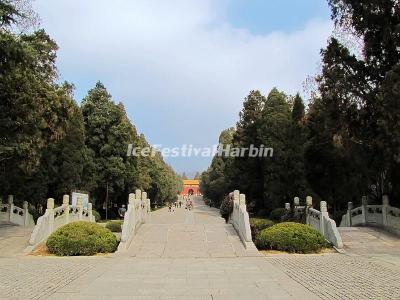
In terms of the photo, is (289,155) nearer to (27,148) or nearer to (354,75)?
(354,75)

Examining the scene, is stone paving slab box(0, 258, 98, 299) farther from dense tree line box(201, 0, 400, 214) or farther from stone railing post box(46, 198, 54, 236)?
dense tree line box(201, 0, 400, 214)

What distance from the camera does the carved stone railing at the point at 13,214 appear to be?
23141 mm

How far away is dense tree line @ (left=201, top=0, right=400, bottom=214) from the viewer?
1760cm

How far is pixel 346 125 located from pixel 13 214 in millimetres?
16114

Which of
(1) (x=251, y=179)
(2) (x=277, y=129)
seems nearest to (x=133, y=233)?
(2) (x=277, y=129)

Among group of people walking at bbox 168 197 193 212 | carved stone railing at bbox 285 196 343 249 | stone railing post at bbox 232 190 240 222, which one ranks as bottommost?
carved stone railing at bbox 285 196 343 249

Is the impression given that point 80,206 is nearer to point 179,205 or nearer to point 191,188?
point 179,205

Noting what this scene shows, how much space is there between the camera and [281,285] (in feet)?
30.0

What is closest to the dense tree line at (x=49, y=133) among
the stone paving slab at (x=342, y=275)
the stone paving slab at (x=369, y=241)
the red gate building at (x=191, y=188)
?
the stone paving slab at (x=342, y=275)

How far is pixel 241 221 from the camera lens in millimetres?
17359

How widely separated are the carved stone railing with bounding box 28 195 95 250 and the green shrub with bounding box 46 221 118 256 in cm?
123

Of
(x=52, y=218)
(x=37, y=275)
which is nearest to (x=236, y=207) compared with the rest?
(x=52, y=218)

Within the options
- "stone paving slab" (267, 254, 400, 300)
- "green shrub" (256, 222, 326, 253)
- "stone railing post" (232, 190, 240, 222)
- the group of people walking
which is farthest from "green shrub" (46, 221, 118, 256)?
the group of people walking

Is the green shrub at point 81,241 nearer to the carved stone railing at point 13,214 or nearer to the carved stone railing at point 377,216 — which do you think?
the carved stone railing at point 13,214
